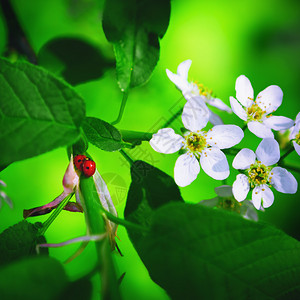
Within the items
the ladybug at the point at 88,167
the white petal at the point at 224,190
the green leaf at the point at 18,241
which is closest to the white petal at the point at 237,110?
the white petal at the point at 224,190

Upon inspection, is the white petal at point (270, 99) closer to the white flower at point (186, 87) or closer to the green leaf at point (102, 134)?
the white flower at point (186, 87)

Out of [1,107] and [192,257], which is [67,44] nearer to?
[1,107]

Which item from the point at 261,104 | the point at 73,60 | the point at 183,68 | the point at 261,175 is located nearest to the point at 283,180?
the point at 261,175

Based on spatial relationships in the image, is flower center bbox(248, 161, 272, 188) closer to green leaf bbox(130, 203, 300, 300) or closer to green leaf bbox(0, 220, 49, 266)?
green leaf bbox(130, 203, 300, 300)

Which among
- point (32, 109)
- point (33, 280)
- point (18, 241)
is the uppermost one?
point (32, 109)

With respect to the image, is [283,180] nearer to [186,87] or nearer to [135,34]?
[186,87]

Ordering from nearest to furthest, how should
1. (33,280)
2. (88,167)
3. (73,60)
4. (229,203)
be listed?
1. (33,280)
2. (88,167)
3. (229,203)
4. (73,60)

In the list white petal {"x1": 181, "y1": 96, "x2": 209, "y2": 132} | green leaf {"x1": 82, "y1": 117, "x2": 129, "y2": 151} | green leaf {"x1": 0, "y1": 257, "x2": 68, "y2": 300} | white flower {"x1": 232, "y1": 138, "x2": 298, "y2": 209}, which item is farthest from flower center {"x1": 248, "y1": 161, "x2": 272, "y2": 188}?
green leaf {"x1": 0, "y1": 257, "x2": 68, "y2": 300}
